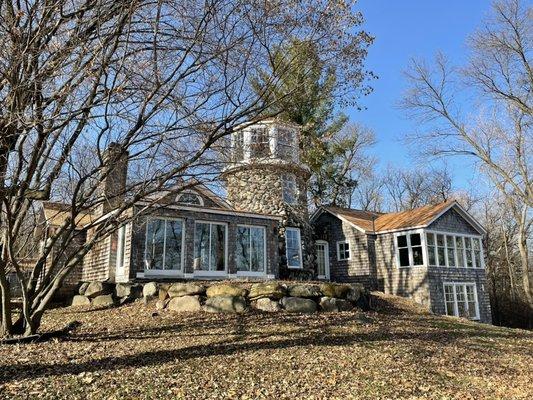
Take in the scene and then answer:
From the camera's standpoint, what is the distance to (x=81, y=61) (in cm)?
675

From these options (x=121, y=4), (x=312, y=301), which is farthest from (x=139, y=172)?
(x=312, y=301)

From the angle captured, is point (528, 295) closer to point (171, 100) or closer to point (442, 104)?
point (442, 104)

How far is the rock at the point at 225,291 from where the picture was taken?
11.7 meters

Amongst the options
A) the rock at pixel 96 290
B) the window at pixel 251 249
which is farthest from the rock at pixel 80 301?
the window at pixel 251 249

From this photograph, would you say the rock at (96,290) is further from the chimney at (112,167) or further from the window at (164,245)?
the chimney at (112,167)

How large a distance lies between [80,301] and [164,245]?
123 inches

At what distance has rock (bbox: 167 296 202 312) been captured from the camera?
11422 mm

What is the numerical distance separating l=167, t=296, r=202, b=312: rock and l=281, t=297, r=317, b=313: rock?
83.9 inches

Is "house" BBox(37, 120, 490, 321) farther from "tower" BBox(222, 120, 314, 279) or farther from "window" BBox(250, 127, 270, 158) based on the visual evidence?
"window" BBox(250, 127, 270, 158)

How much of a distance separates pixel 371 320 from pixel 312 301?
1548 millimetres

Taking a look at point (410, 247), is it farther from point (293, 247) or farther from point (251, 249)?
point (251, 249)

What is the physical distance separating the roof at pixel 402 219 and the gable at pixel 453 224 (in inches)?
6.7

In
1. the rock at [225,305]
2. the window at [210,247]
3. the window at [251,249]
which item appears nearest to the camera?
the rock at [225,305]

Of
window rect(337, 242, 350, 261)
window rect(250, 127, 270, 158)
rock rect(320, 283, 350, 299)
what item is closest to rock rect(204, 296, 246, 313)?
rock rect(320, 283, 350, 299)
